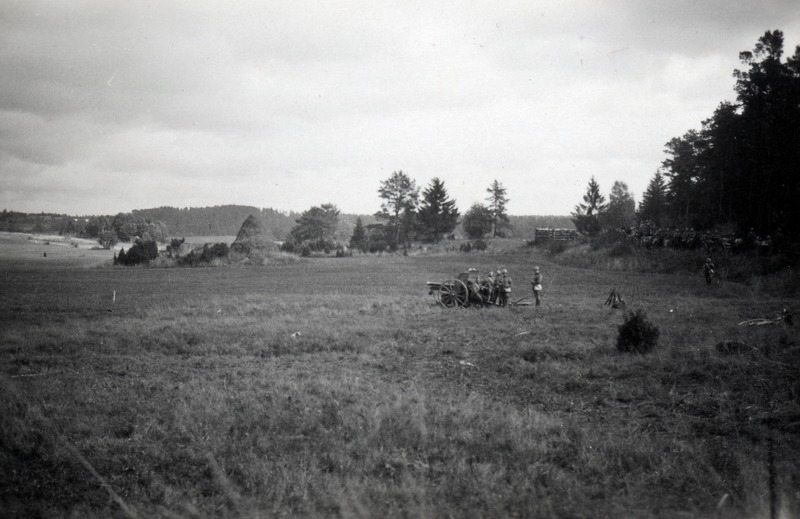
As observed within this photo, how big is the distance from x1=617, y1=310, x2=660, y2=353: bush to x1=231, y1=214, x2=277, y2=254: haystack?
4645 cm

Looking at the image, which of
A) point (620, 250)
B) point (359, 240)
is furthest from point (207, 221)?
point (620, 250)

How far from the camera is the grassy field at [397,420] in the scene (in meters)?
5.06

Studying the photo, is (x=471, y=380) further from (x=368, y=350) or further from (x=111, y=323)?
(x=111, y=323)

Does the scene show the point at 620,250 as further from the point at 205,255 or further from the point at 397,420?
the point at 205,255

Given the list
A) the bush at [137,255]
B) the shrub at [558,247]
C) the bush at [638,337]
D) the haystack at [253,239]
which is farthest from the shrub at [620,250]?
the bush at [137,255]

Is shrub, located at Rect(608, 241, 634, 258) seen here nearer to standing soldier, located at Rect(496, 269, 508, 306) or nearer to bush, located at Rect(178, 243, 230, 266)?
standing soldier, located at Rect(496, 269, 508, 306)

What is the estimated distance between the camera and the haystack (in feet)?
171

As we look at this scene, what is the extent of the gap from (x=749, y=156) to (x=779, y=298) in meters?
16.6

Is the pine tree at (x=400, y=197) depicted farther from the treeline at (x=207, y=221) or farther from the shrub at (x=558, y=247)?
the treeline at (x=207, y=221)

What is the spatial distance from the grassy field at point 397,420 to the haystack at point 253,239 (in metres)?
37.3

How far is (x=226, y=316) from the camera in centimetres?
1698

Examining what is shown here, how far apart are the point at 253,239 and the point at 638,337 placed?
47.8 meters

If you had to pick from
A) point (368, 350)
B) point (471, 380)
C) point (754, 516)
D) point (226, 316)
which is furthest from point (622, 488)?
point (226, 316)

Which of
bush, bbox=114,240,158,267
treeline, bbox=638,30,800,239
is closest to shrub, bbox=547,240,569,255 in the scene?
treeline, bbox=638,30,800,239
